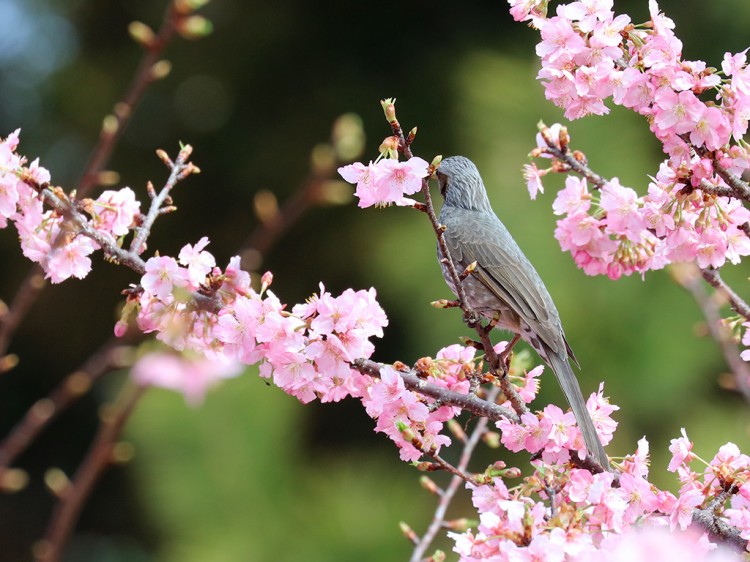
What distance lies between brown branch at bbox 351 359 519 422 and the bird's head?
0.98 metres

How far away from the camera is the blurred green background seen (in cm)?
376

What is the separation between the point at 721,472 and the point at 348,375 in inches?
23.3

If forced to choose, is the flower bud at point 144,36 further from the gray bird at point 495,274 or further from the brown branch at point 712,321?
the gray bird at point 495,274

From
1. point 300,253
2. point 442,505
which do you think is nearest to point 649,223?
point 442,505

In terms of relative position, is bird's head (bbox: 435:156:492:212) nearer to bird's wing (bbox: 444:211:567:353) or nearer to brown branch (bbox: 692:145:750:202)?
bird's wing (bbox: 444:211:567:353)

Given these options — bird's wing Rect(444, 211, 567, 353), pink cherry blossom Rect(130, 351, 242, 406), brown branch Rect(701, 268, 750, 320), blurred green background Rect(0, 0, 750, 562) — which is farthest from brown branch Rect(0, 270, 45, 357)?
blurred green background Rect(0, 0, 750, 562)

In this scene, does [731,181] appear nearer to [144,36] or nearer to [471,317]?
[471,317]

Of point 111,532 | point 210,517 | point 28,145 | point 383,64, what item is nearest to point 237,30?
point 383,64

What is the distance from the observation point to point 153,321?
1.46m

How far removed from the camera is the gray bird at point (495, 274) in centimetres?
202

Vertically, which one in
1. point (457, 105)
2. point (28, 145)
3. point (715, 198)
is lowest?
point (715, 198)

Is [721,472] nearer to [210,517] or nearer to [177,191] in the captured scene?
[210,517]

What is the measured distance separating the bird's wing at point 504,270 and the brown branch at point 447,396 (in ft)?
1.77

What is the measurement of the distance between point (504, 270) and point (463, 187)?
0.35 meters
